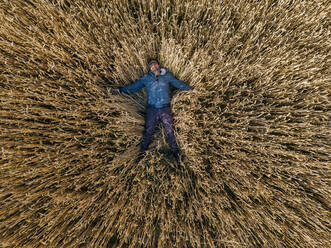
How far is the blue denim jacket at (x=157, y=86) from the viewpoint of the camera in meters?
1.71

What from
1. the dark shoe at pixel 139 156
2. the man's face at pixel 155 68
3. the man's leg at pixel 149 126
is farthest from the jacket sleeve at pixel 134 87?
the dark shoe at pixel 139 156

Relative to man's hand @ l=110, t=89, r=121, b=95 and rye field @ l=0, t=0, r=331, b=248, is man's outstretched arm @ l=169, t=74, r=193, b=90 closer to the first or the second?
rye field @ l=0, t=0, r=331, b=248

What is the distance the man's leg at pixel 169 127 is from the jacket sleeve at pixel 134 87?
0.34m

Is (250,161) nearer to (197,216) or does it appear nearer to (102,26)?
(197,216)

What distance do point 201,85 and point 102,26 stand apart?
3.57 ft

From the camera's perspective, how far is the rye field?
130cm

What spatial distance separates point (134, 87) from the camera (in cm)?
171

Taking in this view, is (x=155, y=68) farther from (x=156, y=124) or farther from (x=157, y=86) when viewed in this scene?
(x=156, y=124)

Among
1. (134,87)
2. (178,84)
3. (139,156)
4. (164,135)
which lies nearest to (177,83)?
(178,84)

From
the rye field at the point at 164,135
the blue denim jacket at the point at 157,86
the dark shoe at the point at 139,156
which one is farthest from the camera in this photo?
the blue denim jacket at the point at 157,86

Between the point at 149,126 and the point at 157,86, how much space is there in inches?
16.6

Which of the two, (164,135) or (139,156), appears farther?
(164,135)

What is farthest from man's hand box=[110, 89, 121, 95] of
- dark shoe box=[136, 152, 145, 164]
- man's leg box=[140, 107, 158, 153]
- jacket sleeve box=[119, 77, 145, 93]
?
dark shoe box=[136, 152, 145, 164]

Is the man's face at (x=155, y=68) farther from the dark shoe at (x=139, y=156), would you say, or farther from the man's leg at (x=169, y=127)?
the dark shoe at (x=139, y=156)
